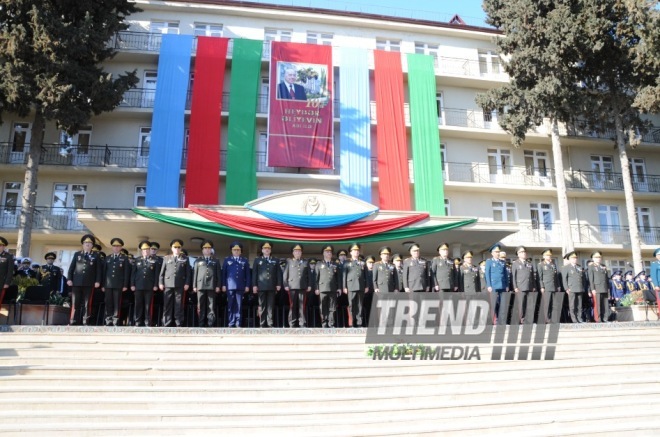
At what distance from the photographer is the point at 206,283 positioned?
8359mm

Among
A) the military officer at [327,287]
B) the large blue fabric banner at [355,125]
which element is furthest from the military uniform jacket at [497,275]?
the large blue fabric banner at [355,125]

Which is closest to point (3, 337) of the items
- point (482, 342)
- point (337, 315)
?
point (337, 315)

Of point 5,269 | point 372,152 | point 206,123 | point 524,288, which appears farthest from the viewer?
point 372,152

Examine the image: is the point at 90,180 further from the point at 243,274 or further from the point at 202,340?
the point at 202,340

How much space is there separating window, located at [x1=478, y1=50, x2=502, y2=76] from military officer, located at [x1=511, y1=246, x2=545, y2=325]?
42.5 ft

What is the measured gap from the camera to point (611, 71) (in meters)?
16.2

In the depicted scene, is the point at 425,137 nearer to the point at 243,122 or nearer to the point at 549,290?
the point at 243,122

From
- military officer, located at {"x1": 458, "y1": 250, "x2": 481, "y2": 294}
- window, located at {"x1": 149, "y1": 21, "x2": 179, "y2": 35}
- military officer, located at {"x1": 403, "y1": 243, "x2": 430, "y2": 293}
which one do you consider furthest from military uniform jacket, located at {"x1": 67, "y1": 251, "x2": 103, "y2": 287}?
window, located at {"x1": 149, "y1": 21, "x2": 179, "y2": 35}

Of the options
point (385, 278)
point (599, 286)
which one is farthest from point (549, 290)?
point (385, 278)

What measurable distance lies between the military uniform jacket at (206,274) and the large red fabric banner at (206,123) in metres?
7.62

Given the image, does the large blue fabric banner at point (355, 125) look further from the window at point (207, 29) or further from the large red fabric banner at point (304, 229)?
the window at point (207, 29)

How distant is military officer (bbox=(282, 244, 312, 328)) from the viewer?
8.76 m

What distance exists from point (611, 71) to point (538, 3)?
3.11 m

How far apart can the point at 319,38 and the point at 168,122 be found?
670cm
